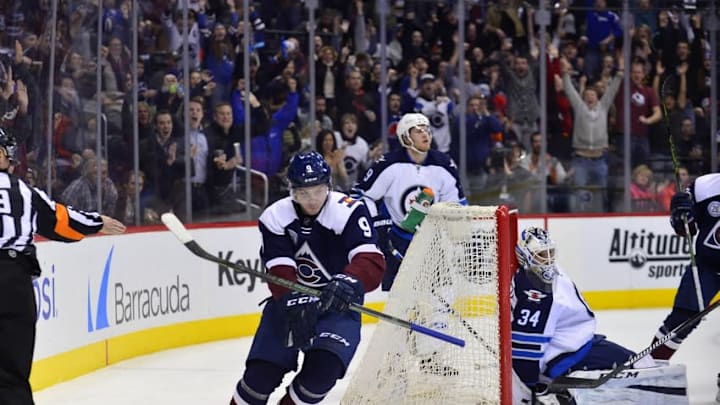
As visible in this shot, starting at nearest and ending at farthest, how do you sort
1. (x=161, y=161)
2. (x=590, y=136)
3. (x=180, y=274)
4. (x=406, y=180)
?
1. (x=406, y=180)
2. (x=180, y=274)
3. (x=161, y=161)
4. (x=590, y=136)

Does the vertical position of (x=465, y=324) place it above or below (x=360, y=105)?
below

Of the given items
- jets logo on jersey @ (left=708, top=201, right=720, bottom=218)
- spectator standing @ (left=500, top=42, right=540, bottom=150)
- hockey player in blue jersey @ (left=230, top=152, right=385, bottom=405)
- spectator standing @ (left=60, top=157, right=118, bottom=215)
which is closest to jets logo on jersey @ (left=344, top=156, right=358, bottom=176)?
spectator standing @ (left=500, top=42, right=540, bottom=150)

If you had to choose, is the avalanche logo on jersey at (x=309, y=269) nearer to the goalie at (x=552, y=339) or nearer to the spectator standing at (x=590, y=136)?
the goalie at (x=552, y=339)

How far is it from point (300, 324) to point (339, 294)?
6.0 inches

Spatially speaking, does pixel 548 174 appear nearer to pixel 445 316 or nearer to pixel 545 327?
pixel 445 316

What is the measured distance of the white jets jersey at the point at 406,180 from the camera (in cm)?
655

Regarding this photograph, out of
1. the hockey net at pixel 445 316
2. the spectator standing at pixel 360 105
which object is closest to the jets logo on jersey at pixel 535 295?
the hockey net at pixel 445 316

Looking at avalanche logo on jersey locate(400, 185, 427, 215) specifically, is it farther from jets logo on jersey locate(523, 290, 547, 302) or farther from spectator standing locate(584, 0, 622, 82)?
spectator standing locate(584, 0, 622, 82)

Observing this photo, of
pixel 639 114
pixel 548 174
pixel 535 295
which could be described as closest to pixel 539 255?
pixel 535 295

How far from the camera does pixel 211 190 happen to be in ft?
27.6

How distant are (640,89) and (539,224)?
5.67ft

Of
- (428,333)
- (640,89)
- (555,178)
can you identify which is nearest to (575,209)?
(555,178)

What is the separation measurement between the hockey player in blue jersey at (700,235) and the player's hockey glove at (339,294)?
212 cm

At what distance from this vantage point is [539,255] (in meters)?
4.62
